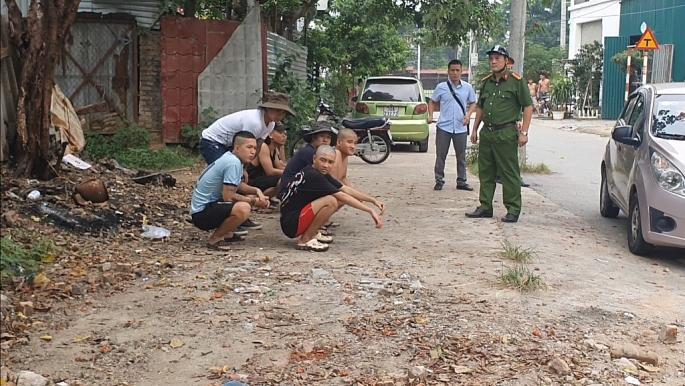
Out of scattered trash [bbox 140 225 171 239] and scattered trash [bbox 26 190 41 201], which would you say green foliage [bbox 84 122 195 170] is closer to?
scattered trash [bbox 26 190 41 201]

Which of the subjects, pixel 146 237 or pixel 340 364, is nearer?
pixel 340 364

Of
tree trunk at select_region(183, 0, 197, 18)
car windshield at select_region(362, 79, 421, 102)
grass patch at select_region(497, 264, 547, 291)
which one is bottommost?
grass patch at select_region(497, 264, 547, 291)

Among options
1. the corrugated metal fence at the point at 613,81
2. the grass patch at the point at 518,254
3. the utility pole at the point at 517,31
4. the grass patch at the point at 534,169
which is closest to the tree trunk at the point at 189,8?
the utility pole at the point at 517,31

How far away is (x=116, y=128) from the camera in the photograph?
43.4 ft

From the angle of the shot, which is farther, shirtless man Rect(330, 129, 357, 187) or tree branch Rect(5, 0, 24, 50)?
tree branch Rect(5, 0, 24, 50)

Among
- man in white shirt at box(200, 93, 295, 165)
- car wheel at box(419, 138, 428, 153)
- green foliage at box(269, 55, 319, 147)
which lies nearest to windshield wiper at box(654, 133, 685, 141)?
man in white shirt at box(200, 93, 295, 165)

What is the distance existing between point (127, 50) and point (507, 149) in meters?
7.35

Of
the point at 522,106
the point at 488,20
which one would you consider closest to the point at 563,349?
the point at 522,106

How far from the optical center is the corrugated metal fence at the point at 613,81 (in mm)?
30516

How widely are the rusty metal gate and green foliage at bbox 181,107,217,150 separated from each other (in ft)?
3.98

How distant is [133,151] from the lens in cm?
1219

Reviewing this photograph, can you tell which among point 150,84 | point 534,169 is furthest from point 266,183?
point 534,169

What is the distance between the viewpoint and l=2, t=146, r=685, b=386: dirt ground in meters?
4.31

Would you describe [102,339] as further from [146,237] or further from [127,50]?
[127,50]
